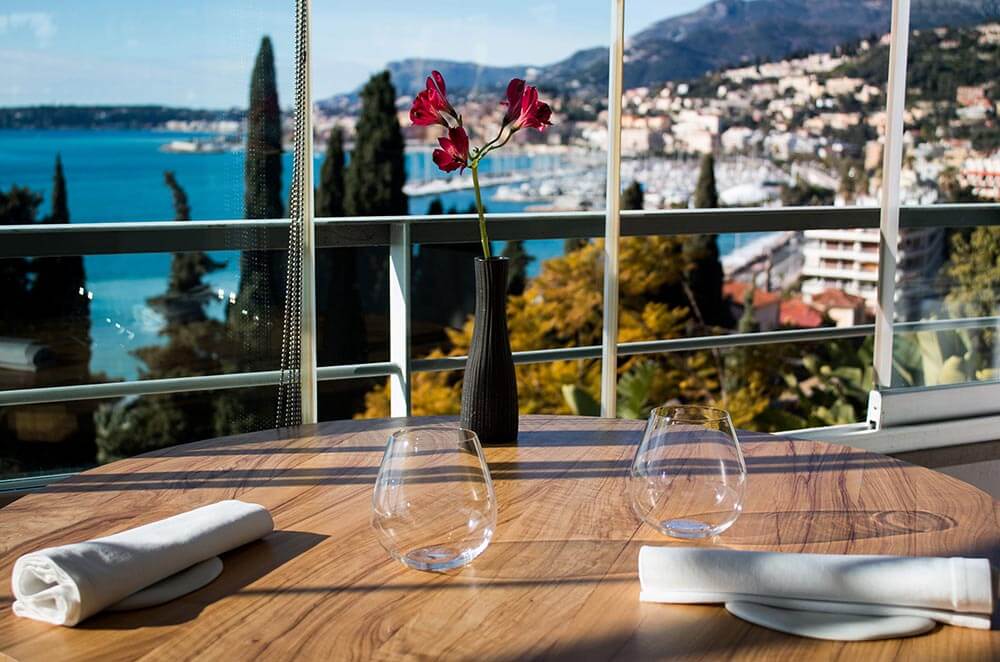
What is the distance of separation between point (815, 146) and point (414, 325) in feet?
7.87

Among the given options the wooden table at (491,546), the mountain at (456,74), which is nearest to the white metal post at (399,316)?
the wooden table at (491,546)

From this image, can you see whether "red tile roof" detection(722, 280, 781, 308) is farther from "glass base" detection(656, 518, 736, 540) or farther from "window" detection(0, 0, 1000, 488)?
"glass base" detection(656, 518, 736, 540)

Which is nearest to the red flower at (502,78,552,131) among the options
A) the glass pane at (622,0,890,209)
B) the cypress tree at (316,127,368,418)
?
the cypress tree at (316,127,368,418)

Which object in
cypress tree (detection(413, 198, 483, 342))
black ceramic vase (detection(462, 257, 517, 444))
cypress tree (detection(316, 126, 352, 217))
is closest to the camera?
black ceramic vase (detection(462, 257, 517, 444))

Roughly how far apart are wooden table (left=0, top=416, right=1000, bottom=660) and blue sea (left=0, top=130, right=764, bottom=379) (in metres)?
1.17

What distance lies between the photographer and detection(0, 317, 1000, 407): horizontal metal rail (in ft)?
Answer: 8.52

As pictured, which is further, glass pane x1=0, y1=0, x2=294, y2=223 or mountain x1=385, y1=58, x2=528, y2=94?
mountain x1=385, y1=58, x2=528, y2=94

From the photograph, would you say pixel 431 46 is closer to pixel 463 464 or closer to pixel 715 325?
pixel 715 325

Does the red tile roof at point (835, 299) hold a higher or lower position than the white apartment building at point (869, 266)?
lower

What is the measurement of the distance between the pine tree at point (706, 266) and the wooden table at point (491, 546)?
4.51 m

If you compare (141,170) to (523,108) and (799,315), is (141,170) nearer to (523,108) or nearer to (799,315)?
(523,108)

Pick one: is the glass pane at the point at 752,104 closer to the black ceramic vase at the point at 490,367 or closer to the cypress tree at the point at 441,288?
the cypress tree at the point at 441,288

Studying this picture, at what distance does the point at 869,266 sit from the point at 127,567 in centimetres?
366

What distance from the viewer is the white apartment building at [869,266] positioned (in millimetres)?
3545
